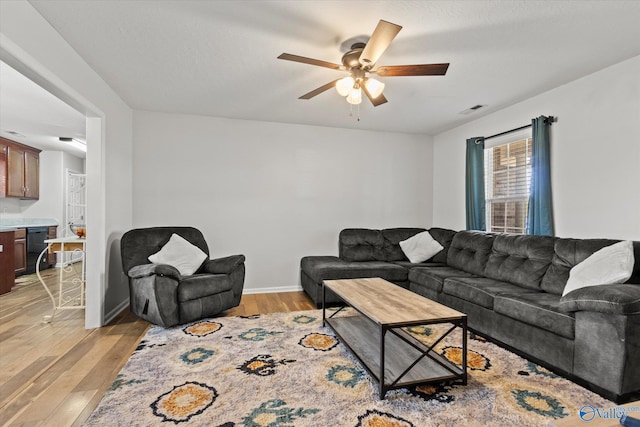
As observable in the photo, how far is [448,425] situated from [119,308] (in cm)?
359

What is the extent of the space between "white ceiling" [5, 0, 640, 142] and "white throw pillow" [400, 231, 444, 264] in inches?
73.4

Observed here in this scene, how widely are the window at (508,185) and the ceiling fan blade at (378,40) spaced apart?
261cm

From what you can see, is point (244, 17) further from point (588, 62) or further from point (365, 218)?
point (365, 218)

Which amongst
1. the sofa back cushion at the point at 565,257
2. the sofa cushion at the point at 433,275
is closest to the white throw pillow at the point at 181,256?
the sofa cushion at the point at 433,275

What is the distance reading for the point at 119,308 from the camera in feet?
11.9

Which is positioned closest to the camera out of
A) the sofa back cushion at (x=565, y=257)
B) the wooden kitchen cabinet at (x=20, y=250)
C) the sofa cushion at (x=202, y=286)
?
the sofa back cushion at (x=565, y=257)

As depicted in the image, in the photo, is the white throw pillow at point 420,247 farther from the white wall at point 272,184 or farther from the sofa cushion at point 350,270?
the white wall at point 272,184

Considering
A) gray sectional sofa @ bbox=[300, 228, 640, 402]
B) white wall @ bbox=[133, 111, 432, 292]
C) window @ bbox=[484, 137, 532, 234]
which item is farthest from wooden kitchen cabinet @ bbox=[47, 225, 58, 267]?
window @ bbox=[484, 137, 532, 234]

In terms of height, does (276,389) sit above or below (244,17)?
below

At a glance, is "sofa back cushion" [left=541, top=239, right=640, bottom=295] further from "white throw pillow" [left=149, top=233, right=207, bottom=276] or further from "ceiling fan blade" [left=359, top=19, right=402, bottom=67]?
"white throw pillow" [left=149, top=233, right=207, bottom=276]

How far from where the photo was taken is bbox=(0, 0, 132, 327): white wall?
196 centimetres

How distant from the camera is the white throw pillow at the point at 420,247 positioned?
4.37m

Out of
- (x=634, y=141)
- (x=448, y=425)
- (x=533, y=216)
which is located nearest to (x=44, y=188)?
(x=448, y=425)

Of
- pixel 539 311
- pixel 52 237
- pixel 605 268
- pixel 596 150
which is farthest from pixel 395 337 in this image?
pixel 52 237
